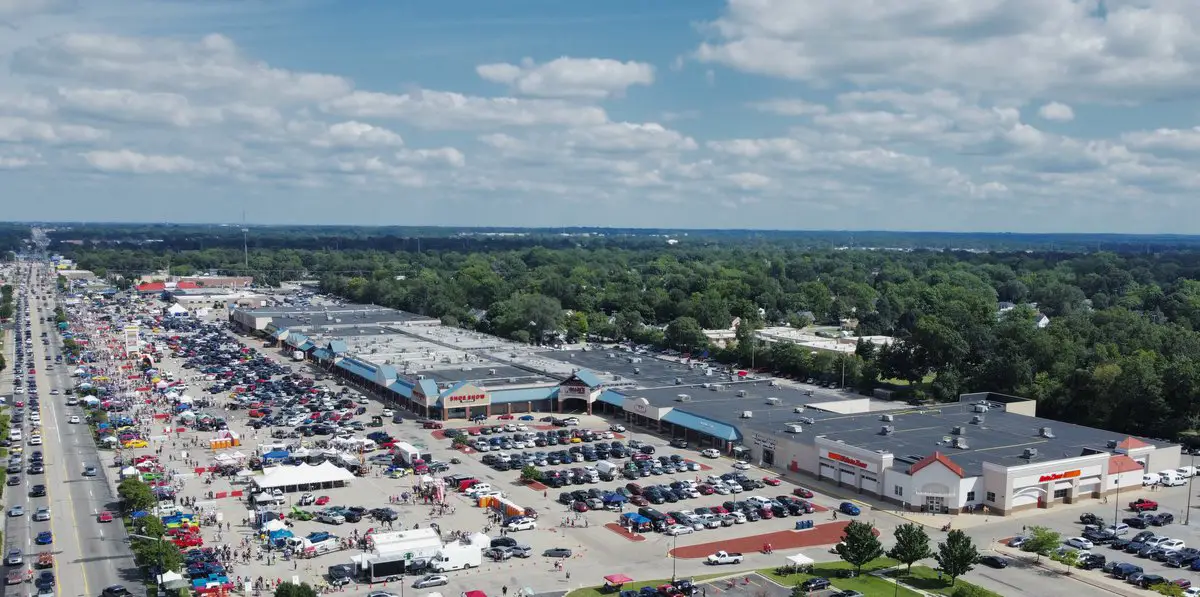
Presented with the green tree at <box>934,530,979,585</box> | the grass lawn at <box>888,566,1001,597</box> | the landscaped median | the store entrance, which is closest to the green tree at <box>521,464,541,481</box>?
the landscaped median

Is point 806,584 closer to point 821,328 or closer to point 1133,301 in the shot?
point 821,328

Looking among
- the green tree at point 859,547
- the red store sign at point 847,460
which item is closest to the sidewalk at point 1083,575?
the green tree at point 859,547

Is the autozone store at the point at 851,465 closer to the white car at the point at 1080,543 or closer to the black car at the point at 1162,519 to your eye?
the white car at the point at 1080,543

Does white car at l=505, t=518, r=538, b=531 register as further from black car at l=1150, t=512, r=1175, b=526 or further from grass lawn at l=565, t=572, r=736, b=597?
black car at l=1150, t=512, r=1175, b=526

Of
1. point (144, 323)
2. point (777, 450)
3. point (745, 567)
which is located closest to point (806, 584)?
point (745, 567)

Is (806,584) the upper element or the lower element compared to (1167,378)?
lower

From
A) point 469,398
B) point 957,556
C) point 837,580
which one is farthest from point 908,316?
point 837,580

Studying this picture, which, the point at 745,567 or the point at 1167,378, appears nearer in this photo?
the point at 745,567
